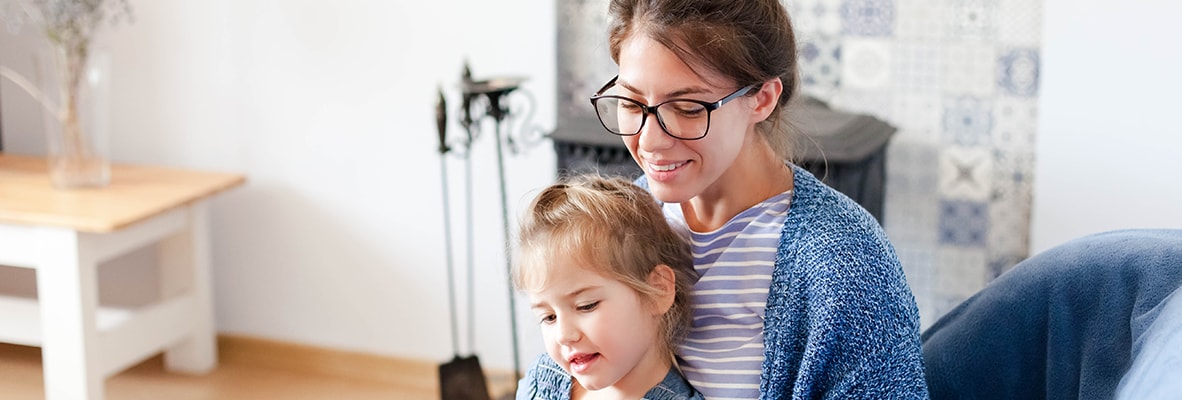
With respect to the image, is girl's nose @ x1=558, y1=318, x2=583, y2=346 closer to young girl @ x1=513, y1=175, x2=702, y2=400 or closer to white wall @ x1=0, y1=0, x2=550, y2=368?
young girl @ x1=513, y1=175, x2=702, y2=400

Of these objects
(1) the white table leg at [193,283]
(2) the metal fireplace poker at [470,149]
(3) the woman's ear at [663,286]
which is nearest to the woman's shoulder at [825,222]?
(3) the woman's ear at [663,286]

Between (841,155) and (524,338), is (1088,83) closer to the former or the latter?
(841,155)

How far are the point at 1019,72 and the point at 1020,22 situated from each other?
0.33ft

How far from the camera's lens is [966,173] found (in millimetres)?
2738

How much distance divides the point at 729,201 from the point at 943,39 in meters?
1.23

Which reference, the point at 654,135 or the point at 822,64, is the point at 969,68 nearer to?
the point at 822,64

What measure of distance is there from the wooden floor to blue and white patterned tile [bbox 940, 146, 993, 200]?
1.13 m

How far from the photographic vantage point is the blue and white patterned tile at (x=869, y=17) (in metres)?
2.71

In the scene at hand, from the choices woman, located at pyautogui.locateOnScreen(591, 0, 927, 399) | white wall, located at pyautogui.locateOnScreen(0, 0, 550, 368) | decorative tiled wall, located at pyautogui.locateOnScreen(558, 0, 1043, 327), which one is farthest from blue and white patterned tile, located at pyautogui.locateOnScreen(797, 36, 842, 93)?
woman, located at pyautogui.locateOnScreen(591, 0, 927, 399)

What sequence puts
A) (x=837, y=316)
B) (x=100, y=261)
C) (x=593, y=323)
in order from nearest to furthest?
(x=837, y=316), (x=593, y=323), (x=100, y=261)

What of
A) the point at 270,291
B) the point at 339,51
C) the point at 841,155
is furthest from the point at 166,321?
the point at 841,155

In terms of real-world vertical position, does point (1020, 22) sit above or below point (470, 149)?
above

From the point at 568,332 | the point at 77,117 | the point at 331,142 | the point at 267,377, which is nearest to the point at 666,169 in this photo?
the point at 568,332

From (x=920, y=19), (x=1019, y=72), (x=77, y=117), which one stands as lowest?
(x=77, y=117)
